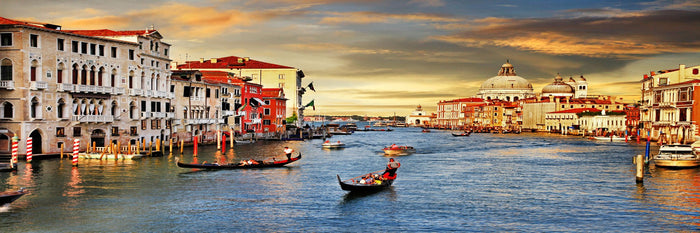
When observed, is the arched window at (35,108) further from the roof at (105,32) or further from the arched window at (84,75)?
the roof at (105,32)

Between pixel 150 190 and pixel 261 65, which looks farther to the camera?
pixel 261 65

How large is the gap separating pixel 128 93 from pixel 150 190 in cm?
2069

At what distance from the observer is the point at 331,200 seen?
26.0 metres

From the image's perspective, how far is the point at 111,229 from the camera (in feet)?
65.9

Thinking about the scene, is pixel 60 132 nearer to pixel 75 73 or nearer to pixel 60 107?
pixel 60 107

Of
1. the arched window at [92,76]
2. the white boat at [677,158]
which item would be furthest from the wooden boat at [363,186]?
the arched window at [92,76]

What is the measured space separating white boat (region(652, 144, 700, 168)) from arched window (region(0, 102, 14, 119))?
40.0m

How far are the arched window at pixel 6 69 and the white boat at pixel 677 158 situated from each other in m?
40.4

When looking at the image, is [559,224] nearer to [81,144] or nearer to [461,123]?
[81,144]

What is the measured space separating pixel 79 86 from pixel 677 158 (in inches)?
1516

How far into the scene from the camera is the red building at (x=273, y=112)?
7912 cm

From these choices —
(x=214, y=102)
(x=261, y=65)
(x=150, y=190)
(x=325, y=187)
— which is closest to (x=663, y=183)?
(x=325, y=187)

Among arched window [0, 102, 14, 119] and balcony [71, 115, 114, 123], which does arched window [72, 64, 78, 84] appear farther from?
arched window [0, 102, 14, 119]

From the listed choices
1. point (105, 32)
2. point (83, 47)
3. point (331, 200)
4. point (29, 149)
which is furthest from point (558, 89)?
point (331, 200)
